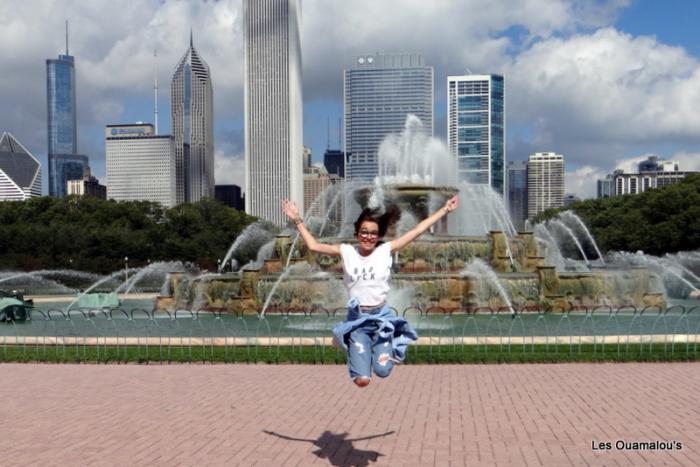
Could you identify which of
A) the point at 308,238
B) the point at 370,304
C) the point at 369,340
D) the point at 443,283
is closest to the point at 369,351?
the point at 369,340

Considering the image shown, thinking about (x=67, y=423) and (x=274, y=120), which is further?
(x=274, y=120)

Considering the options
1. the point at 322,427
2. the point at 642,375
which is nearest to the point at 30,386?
the point at 322,427

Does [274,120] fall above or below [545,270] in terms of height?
above

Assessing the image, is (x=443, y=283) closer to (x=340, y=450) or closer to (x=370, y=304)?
(x=340, y=450)

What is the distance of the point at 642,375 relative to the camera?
12297mm

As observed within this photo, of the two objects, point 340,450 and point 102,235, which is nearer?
point 340,450

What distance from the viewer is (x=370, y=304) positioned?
7184 mm

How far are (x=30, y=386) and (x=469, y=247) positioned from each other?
19549mm

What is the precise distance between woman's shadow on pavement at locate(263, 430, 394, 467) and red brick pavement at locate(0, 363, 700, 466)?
18 mm

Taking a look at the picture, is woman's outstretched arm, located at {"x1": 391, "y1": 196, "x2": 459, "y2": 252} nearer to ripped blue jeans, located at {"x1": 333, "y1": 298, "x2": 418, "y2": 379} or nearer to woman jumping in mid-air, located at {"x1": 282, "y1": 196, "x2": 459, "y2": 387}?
woman jumping in mid-air, located at {"x1": 282, "y1": 196, "x2": 459, "y2": 387}

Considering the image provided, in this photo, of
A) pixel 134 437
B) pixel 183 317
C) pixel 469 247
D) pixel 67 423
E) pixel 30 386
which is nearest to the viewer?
pixel 134 437

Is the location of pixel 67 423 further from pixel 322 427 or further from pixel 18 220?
pixel 18 220

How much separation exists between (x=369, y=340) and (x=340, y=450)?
139 cm

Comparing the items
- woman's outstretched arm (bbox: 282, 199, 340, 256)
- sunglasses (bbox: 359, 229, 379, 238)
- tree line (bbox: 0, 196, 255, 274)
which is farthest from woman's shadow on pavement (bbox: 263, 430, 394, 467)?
tree line (bbox: 0, 196, 255, 274)
